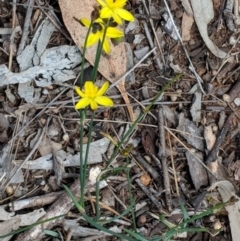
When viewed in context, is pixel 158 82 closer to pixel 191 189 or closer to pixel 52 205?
pixel 191 189

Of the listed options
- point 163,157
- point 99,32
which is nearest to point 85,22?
point 99,32

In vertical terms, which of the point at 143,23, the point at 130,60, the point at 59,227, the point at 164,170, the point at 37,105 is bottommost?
the point at 59,227

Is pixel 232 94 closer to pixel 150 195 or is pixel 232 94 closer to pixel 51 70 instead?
pixel 150 195

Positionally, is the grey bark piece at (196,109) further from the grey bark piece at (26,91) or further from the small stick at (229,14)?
the grey bark piece at (26,91)

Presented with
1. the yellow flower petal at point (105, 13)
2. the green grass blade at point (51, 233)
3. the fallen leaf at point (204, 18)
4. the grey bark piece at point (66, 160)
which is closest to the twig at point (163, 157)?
the grey bark piece at point (66, 160)

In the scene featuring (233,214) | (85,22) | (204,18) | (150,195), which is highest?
(85,22)

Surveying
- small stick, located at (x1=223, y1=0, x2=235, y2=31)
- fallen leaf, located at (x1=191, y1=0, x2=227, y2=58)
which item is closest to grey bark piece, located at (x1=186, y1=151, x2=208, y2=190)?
fallen leaf, located at (x1=191, y1=0, x2=227, y2=58)

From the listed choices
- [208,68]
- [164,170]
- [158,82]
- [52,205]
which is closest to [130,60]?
[158,82]
